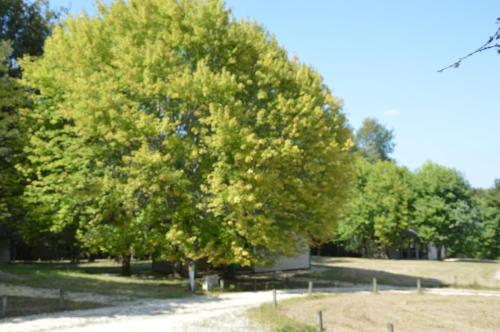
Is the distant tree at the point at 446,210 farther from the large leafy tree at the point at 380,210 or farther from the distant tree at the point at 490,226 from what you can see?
the distant tree at the point at 490,226

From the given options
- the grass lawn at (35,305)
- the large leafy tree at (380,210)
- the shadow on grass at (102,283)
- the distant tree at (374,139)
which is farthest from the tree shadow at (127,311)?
the distant tree at (374,139)

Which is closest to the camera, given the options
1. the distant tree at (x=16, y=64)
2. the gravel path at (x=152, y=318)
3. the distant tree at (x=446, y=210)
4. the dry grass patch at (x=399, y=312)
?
the gravel path at (x=152, y=318)

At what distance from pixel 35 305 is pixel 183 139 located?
1082cm

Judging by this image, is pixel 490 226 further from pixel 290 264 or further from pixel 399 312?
pixel 399 312

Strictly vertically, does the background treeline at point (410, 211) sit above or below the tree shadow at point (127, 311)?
above

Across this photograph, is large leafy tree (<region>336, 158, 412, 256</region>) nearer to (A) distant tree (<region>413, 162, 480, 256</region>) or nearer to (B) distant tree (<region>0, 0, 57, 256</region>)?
(A) distant tree (<region>413, 162, 480, 256</region>)

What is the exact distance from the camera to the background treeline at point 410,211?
6481 centimetres

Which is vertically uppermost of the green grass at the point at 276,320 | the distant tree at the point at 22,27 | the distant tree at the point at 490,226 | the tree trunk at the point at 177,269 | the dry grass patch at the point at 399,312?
the distant tree at the point at 22,27

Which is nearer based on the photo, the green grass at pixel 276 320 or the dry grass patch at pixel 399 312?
the green grass at pixel 276 320

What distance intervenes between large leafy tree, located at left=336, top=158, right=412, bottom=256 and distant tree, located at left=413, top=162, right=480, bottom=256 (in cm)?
186

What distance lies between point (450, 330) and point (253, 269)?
25.4 meters

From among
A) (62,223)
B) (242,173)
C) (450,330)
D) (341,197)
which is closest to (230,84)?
(242,173)

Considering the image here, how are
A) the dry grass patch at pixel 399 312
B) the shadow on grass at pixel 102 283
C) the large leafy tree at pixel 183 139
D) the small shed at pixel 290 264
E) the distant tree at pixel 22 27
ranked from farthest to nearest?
the small shed at pixel 290 264 < the distant tree at pixel 22 27 < the large leafy tree at pixel 183 139 < the shadow on grass at pixel 102 283 < the dry grass patch at pixel 399 312

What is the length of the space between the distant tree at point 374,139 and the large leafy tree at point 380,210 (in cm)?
2747
